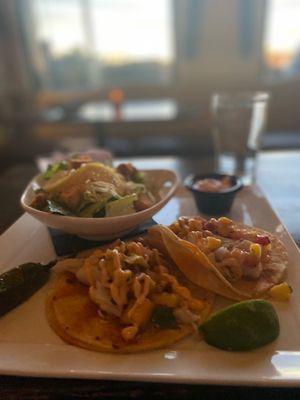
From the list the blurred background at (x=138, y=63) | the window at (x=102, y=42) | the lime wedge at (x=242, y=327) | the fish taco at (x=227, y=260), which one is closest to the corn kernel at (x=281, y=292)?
the fish taco at (x=227, y=260)

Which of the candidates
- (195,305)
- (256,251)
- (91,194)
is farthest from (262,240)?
(91,194)

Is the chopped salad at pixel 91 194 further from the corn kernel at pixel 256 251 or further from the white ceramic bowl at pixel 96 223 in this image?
the corn kernel at pixel 256 251

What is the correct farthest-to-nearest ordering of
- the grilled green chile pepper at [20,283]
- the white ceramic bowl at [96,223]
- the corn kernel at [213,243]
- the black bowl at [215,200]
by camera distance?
the black bowl at [215,200], the white ceramic bowl at [96,223], the corn kernel at [213,243], the grilled green chile pepper at [20,283]

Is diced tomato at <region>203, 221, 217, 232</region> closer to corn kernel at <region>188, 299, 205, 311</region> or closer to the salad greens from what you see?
corn kernel at <region>188, 299, 205, 311</region>

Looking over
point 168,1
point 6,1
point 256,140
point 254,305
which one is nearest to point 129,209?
point 254,305

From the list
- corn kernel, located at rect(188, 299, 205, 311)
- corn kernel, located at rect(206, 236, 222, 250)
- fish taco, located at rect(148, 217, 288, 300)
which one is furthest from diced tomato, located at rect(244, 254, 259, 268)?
corn kernel, located at rect(188, 299, 205, 311)

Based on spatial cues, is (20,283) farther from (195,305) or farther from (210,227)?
(210,227)
